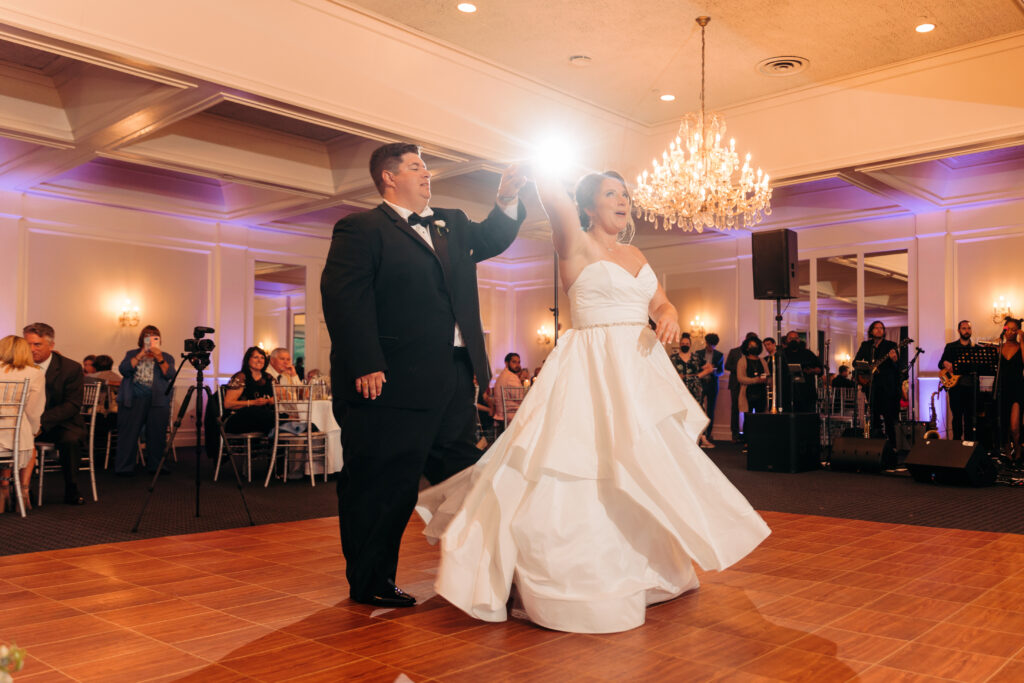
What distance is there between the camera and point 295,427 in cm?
736

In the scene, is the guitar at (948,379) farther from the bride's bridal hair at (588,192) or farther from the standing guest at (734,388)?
the bride's bridal hair at (588,192)

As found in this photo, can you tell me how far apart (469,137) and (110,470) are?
5069mm

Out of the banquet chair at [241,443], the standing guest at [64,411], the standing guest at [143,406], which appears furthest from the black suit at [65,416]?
A: the standing guest at [143,406]

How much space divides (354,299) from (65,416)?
4.23 meters

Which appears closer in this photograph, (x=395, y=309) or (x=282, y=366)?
(x=395, y=309)

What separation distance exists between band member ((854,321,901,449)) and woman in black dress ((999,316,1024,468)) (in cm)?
121

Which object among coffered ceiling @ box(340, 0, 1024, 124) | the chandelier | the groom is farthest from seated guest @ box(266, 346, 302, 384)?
the groom

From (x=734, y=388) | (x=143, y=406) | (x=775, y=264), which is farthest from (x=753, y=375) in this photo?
(x=143, y=406)

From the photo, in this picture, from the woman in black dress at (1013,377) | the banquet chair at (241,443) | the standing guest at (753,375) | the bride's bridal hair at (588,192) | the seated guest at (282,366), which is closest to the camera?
the bride's bridal hair at (588,192)

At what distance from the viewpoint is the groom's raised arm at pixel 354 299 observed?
269cm

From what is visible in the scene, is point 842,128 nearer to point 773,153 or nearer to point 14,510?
point 773,153

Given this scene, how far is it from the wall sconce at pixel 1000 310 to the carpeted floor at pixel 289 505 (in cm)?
404

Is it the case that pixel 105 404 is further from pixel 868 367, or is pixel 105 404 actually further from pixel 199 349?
pixel 868 367

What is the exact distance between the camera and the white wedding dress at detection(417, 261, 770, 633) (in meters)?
2.52
